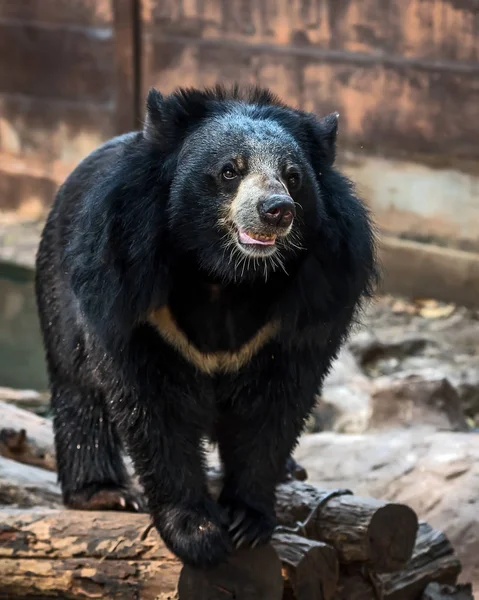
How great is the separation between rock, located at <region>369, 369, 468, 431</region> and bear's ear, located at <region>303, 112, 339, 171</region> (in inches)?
89.9

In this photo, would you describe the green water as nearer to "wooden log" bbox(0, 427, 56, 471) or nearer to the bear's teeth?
"wooden log" bbox(0, 427, 56, 471)

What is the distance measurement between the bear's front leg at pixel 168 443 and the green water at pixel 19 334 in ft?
11.9

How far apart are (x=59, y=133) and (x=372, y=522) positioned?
6395 millimetres

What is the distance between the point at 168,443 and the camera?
3.15m

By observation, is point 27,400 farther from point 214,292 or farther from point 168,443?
point 214,292

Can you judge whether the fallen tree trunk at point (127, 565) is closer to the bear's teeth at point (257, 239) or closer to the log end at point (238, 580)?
the log end at point (238, 580)

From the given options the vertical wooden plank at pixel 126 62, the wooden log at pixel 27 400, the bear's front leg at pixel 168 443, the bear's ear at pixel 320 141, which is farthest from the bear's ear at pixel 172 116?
the vertical wooden plank at pixel 126 62

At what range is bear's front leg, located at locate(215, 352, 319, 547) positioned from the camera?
319 centimetres

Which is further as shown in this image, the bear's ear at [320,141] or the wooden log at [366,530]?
the wooden log at [366,530]

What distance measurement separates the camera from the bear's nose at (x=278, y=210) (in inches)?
107

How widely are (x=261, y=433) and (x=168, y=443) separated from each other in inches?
11.6

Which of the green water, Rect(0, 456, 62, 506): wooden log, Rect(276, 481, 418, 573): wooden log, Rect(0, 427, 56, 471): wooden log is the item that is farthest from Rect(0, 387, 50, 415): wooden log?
Rect(276, 481, 418, 573): wooden log

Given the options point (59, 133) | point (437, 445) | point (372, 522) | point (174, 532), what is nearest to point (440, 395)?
point (437, 445)

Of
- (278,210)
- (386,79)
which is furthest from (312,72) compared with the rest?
(278,210)
